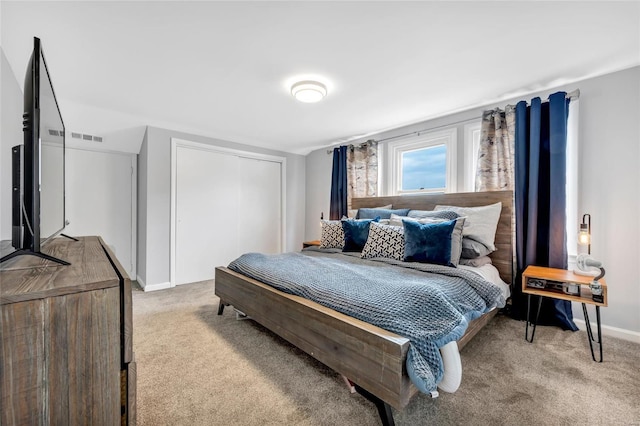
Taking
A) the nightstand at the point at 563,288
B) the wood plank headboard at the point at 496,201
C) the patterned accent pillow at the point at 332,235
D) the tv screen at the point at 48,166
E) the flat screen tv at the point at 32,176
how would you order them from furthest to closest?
the patterned accent pillow at the point at 332,235, the wood plank headboard at the point at 496,201, the nightstand at the point at 563,288, the tv screen at the point at 48,166, the flat screen tv at the point at 32,176

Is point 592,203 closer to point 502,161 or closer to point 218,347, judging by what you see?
point 502,161

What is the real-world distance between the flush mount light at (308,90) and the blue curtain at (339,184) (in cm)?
182

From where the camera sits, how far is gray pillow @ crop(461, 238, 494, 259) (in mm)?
2402

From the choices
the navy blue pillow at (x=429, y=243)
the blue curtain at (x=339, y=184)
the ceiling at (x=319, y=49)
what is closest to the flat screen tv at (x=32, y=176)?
the ceiling at (x=319, y=49)

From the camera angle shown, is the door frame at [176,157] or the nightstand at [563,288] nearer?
the nightstand at [563,288]

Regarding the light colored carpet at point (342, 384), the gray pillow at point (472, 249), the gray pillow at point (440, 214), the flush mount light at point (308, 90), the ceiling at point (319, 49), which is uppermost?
the ceiling at point (319, 49)

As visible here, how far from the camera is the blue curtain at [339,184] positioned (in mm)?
4289

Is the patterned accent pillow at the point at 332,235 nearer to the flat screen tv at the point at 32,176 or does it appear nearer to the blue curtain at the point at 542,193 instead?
the blue curtain at the point at 542,193

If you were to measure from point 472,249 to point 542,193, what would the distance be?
861 millimetres

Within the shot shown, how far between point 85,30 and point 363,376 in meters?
2.59

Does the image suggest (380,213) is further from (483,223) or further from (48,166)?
(48,166)

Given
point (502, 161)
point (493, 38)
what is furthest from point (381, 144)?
point (493, 38)

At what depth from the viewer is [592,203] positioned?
2334mm

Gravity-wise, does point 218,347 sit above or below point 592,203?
below
